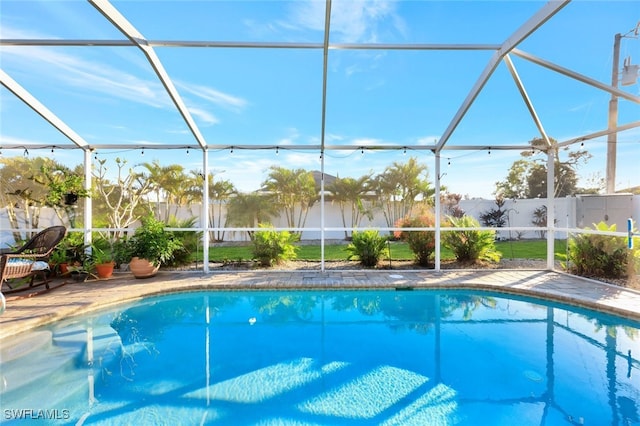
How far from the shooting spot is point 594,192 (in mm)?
7332

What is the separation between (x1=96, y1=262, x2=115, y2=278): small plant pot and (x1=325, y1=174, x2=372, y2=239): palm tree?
20.1 ft

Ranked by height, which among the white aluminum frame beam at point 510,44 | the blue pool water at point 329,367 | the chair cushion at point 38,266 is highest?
→ the white aluminum frame beam at point 510,44

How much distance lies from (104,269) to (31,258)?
128cm

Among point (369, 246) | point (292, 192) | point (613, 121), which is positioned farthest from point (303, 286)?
point (613, 121)

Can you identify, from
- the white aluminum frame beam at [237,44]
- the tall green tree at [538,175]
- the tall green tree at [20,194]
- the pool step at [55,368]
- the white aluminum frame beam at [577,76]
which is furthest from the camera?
the tall green tree at [20,194]

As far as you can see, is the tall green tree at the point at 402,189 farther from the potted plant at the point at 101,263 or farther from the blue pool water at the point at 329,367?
the potted plant at the point at 101,263

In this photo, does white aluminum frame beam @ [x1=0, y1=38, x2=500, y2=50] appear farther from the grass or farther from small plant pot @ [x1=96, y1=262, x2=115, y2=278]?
the grass

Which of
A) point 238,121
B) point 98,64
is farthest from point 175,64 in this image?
point 238,121

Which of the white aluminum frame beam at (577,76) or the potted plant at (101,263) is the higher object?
the white aluminum frame beam at (577,76)

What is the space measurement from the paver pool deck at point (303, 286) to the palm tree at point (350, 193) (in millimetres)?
2948

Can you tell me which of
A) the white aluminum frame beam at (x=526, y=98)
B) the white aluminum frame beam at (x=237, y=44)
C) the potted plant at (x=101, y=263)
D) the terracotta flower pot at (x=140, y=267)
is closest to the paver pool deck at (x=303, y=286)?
the terracotta flower pot at (x=140, y=267)

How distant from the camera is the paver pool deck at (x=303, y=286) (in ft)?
15.0

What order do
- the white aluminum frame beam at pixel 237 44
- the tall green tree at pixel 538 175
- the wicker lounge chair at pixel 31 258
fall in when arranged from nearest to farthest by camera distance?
the white aluminum frame beam at pixel 237 44 → the wicker lounge chair at pixel 31 258 → the tall green tree at pixel 538 175

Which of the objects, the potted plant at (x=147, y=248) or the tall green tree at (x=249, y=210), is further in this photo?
the tall green tree at (x=249, y=210)
